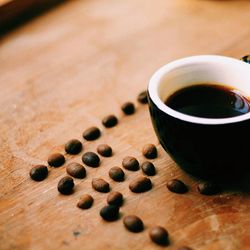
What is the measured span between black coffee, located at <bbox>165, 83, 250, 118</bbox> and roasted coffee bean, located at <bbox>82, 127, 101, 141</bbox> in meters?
0.19

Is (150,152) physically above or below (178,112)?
below

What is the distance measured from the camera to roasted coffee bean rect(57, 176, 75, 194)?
2.57 feet

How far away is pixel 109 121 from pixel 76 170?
168 mm

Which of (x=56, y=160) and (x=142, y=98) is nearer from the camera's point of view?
(x=56, y=160)

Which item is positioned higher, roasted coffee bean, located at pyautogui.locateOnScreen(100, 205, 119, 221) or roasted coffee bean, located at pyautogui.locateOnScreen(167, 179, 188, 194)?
roasted coffee bean, located at pyautogui.locateOnScreen(100, 205, 119, 221)

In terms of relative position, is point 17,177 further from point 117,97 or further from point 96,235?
point 117,97

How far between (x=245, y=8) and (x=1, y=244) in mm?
1042

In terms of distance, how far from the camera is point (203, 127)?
0.67 metres

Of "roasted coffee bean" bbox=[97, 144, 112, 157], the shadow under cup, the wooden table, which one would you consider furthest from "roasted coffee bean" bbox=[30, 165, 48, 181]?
the shadow under cup

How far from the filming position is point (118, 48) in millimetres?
1221

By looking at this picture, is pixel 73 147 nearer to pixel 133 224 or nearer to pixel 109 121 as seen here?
pixel 109 121

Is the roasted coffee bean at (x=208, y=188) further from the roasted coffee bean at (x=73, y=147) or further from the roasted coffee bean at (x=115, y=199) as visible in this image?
the roasted coffee bean at (x=73, y=147)

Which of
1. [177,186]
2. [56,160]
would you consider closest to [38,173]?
[56,160]

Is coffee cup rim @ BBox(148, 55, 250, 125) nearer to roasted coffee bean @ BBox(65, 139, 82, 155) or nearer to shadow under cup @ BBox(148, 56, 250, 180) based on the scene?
shadow under cup @ BBox(148, 56, 250, 180)
